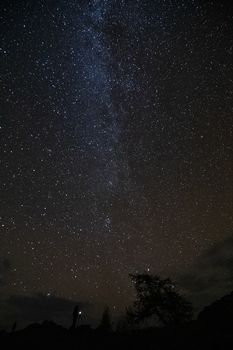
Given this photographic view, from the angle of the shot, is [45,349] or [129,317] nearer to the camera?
[45,349]

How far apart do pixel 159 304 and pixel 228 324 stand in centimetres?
918

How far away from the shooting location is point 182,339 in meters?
23.7

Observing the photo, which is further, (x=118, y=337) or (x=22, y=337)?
(x=22, y=337)

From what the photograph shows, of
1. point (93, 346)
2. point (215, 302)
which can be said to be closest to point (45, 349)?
point (93, 346)

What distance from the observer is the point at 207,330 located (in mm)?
24703

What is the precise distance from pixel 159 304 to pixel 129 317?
338 centimetres

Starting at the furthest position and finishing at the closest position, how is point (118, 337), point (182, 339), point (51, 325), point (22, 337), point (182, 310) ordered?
point (51, 325) → point (22, 337) → point (182, 310) → point (118, 337) → point (182, 339)

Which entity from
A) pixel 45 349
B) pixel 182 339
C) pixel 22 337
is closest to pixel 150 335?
pixel 182 339

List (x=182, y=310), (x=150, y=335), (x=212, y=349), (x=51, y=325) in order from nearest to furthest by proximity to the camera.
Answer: (x=212, y=349) < (x=150, y=335) < (x=182, y=310) < (x=51, y=325)

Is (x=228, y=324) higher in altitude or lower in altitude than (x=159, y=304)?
lower

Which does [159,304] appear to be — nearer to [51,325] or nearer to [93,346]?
[93,346]

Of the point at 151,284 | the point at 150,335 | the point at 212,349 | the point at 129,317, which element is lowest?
the point at 212,349

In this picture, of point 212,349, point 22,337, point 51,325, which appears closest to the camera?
point 212,349

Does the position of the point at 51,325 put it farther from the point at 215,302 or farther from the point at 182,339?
the point at 182,339
